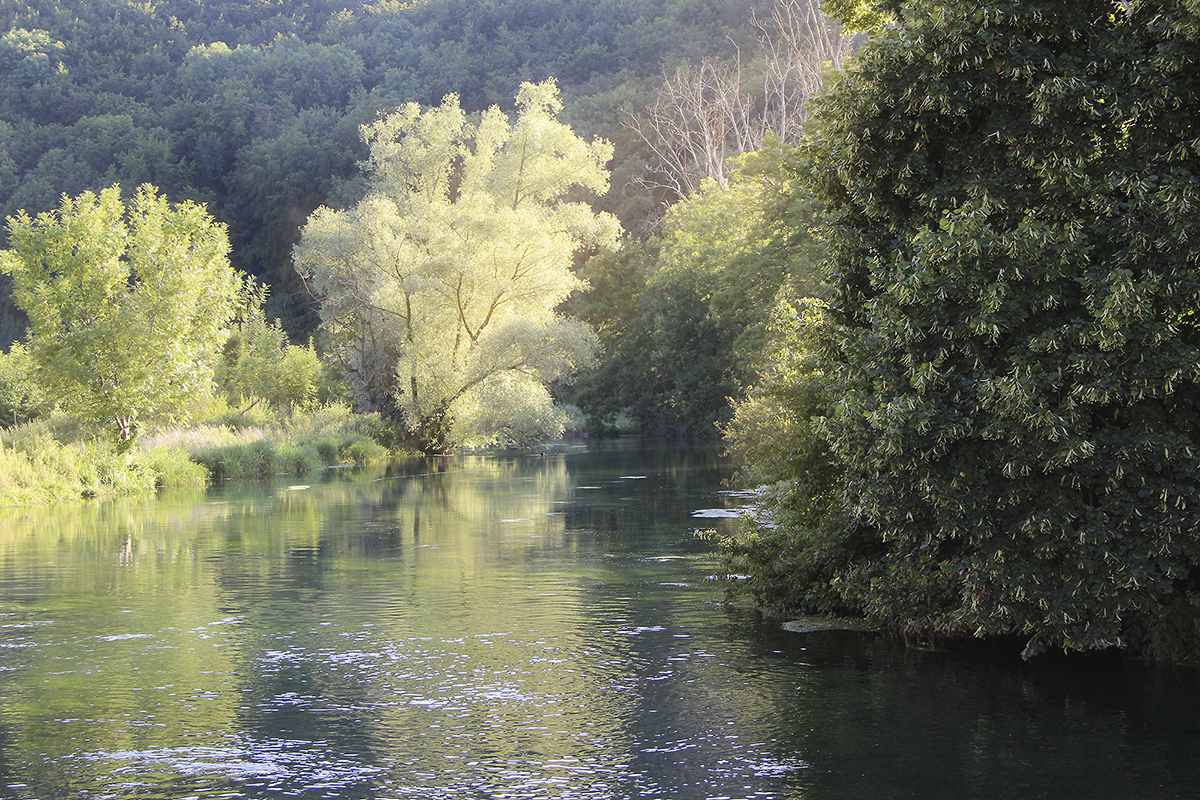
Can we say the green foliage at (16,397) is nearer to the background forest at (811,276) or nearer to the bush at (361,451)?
the background forest at (811,276)

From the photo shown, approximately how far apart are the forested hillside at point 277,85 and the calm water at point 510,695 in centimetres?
6969

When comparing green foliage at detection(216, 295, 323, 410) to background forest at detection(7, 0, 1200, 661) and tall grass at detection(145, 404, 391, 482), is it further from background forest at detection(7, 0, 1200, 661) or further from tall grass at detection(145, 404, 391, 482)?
tall grass at detection(145, 404, 391, 482)

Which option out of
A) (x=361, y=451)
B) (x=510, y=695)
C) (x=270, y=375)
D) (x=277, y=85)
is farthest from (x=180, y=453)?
(x=277, y=85)

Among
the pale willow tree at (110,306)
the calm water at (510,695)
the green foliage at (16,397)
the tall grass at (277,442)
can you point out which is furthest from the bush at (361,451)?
the calm water at (510,695)

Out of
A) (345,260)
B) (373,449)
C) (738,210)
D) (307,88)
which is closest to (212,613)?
(373,449)

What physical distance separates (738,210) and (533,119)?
1266 cm

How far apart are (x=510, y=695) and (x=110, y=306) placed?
24.8 metres

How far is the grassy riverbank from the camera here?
30.1m

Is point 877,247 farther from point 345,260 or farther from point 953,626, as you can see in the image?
point 345,260

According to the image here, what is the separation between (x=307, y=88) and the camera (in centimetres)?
10144

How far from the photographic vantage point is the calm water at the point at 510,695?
8266 mm

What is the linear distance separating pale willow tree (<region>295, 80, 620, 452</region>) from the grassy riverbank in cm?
357

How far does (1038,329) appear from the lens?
11.0 m

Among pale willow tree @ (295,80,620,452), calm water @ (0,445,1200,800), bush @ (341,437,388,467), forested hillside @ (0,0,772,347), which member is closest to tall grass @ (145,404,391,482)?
bush @ (341,437,388,467)
